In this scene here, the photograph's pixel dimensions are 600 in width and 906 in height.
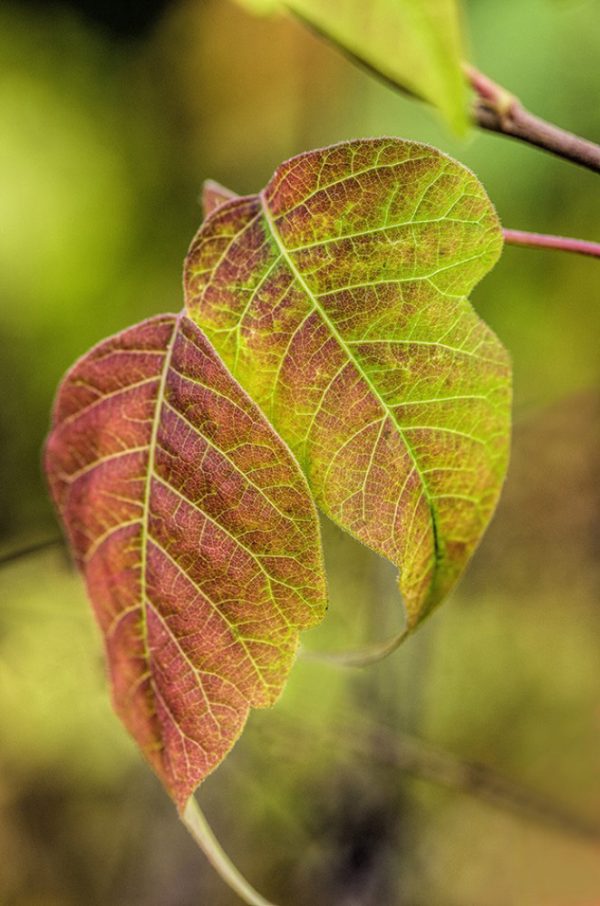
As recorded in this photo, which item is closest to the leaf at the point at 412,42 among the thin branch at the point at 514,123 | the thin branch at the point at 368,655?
the thin branch at the point at 514,123

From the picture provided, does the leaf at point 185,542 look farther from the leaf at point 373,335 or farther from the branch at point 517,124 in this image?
the branch at point 517,124

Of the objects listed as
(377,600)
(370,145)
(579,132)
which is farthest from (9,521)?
(370,145)

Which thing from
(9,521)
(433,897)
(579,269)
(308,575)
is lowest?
(433,897)

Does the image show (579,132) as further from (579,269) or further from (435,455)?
(435,455)

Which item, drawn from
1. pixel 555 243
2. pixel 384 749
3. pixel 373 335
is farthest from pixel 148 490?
pixel 384 749

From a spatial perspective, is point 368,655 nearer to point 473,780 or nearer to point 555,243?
point 555,243

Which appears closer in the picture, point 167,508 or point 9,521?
point 167,508
